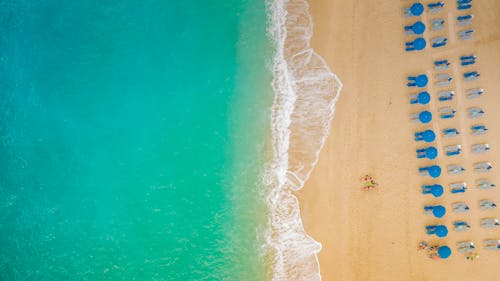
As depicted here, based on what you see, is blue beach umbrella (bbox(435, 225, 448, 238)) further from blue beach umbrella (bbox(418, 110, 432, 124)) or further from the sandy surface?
blue beach umbrella (bbox(418, 110, 432, 124))

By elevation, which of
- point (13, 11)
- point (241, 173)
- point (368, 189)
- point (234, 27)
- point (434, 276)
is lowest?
point (434, 276)

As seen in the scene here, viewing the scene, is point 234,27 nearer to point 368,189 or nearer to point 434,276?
point 368,189

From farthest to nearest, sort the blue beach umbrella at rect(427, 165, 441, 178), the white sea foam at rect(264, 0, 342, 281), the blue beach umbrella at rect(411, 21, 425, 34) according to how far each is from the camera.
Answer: the white sea foam at rect(264, 0, 342, 281)
the blue beach umbrella at rect(411, 21, 425, 34)
the blue beach umbrella at rect(427, 165, 441, 178)

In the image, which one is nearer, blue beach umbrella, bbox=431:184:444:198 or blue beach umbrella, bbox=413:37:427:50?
blue beach umbrella, bbox=431:184:444:198

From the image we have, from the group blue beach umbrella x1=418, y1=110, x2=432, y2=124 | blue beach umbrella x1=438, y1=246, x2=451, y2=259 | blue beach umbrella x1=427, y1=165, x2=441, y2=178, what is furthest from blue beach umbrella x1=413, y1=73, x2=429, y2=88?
blue beach umbrella x1=438, y1=246, x2=451, y2=259

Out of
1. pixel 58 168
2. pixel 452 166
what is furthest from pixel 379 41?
pixel 58 168

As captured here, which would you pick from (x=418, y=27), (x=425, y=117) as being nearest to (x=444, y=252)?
(x=425, y=117)

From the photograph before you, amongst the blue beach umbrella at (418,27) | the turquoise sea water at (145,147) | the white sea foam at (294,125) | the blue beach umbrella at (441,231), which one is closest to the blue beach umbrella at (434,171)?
the blue beach umbrella at (441,231)
